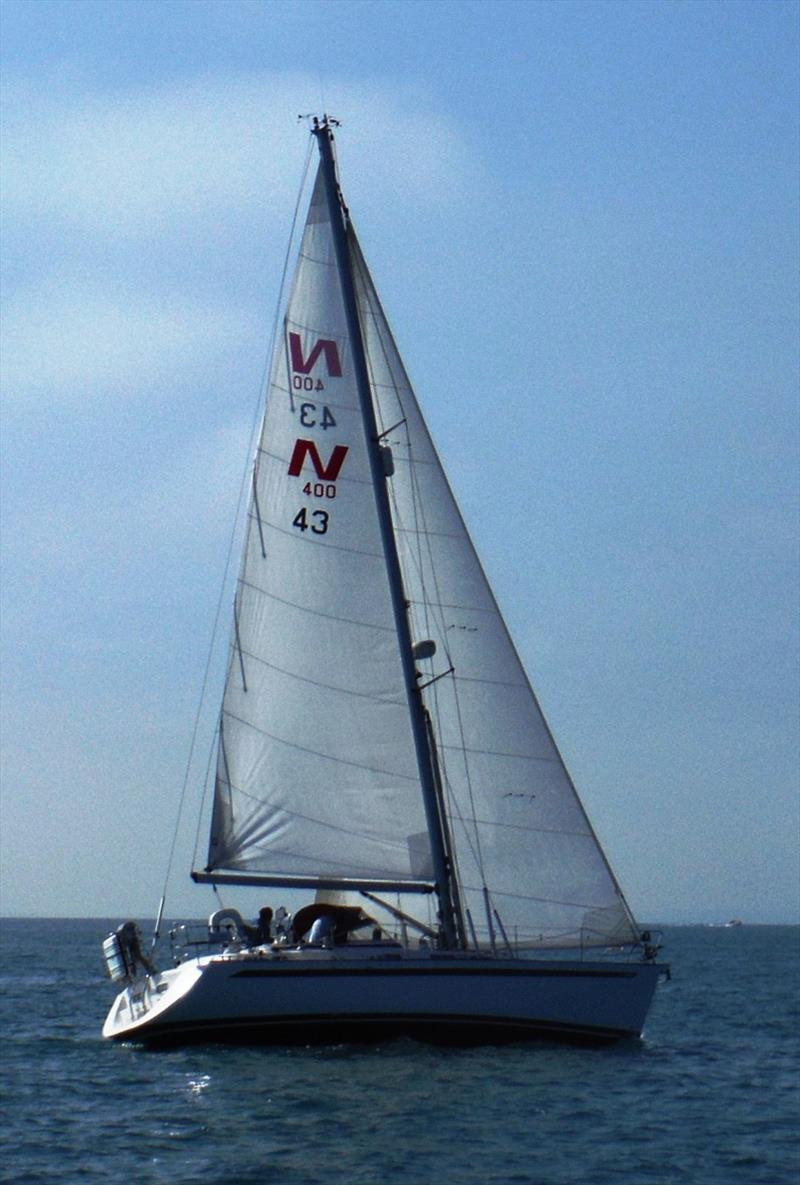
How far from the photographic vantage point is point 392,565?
26.3m

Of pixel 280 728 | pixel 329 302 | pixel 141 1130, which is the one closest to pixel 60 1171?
pixel 141 1130

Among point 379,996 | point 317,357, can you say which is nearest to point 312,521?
point 317,357

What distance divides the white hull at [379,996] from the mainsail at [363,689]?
151 centimetres

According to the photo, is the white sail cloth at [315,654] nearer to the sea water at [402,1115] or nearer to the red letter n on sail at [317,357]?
the red letter n on sail at [317,357]

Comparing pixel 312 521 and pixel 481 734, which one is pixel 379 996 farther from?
pixel 312 521

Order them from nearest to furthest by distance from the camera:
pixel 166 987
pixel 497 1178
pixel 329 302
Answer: pixel 497 1178 → pixel 166 987 → pixel 329 302

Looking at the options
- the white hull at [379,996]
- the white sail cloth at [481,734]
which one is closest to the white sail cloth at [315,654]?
the white sail cloth at [481,734]

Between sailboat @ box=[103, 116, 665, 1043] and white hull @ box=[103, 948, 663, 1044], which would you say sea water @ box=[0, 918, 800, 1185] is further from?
sailboat @ box=[103, 116, 665, 1043]

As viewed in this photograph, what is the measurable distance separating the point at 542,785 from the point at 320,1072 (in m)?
5.61

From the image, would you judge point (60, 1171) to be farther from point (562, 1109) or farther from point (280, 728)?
point (280, 728)

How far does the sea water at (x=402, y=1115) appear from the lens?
17.5 meters

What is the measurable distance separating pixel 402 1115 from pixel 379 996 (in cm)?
394

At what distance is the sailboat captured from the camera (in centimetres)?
2567

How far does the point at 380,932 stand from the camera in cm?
2555
